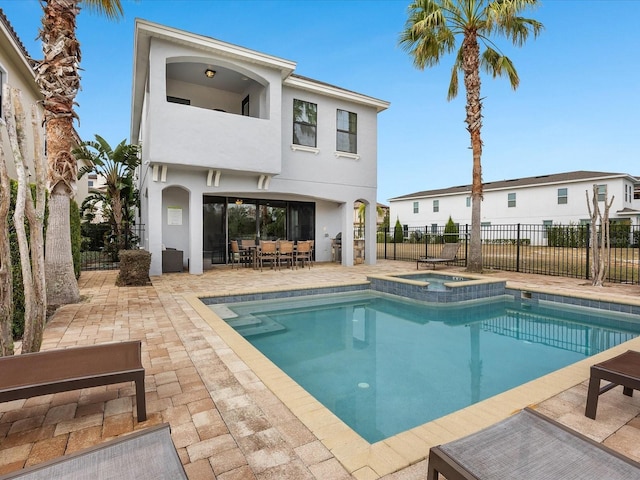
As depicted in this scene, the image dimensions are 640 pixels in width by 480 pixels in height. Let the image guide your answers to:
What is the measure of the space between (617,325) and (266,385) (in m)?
7.49

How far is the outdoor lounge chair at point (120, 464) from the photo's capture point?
1.59 metres

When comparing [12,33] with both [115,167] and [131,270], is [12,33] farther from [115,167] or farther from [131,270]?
[131,270]

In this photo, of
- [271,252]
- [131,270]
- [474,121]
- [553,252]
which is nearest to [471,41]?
[474,121]

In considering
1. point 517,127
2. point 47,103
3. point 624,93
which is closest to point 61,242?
point 47,103

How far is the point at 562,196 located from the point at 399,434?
3211 centimetres

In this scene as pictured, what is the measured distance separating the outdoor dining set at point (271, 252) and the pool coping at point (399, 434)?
8.46m

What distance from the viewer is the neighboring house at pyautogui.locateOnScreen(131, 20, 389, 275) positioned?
34.3 feet

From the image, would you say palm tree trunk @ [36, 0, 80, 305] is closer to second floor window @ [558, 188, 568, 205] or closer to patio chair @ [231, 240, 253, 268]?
patio chair @ [231, 240, 253, 268]

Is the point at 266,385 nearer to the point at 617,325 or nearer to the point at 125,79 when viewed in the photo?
the point at 617,325

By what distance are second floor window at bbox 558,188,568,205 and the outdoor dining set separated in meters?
24.6

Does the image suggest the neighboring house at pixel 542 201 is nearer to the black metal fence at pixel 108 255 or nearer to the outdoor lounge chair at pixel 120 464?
the black metal fence at pixel 108 255

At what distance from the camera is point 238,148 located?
1143cm

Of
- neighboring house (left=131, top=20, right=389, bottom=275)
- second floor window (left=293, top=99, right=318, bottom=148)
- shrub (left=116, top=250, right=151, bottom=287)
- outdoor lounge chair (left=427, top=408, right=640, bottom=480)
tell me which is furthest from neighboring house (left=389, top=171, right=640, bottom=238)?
outdoor lounge chair (left=427, top=408, right=640, bottom=480)

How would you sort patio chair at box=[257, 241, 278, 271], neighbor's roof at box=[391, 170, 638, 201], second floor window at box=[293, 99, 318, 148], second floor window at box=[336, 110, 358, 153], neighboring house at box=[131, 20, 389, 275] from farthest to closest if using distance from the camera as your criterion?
neighbor's roof at box=[391, 170, 638, 201]
second floor window at box=[336, 110, 358, 153]
second floor window at box=[293, 99, 318, 148]
patio chair at box=[257, 241, 278, 271]
neighboring house at box=[131, 20, 389, 275]
